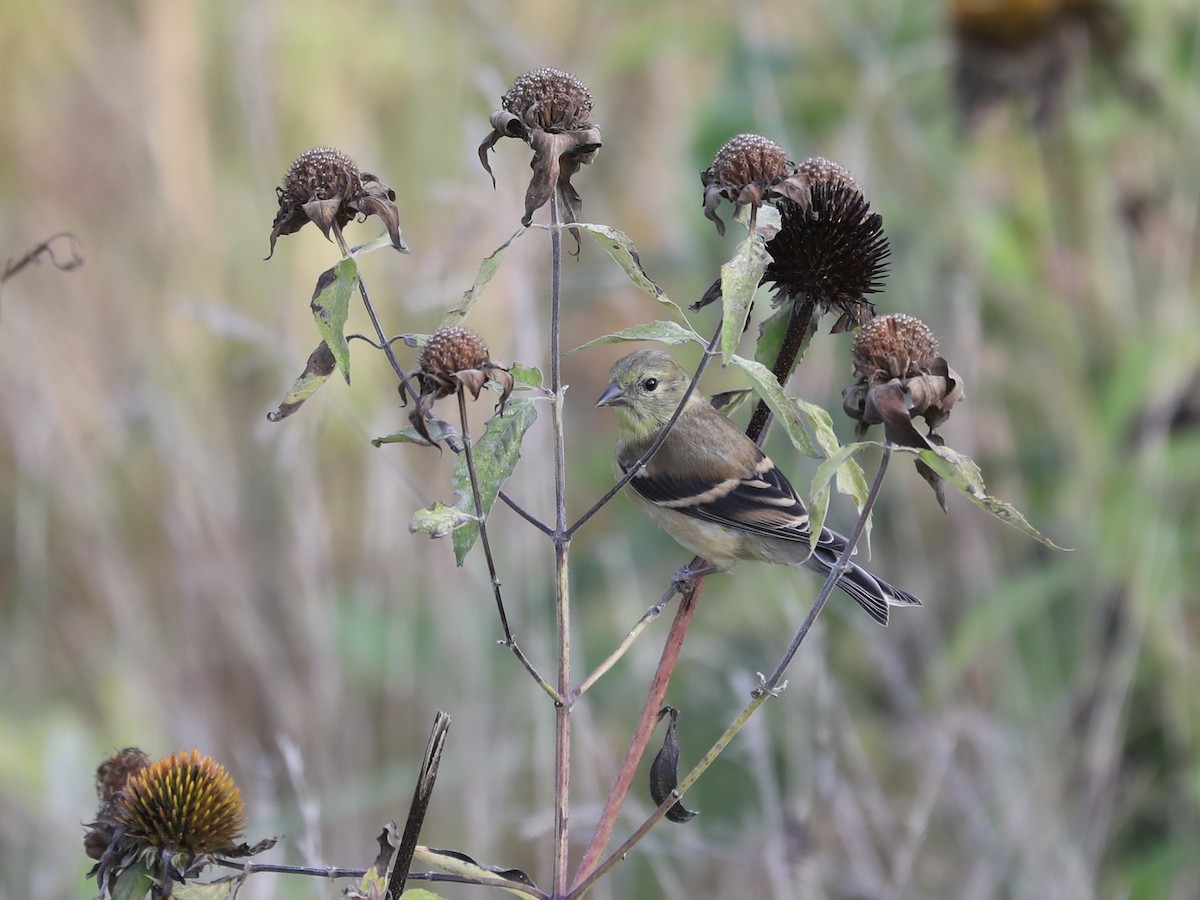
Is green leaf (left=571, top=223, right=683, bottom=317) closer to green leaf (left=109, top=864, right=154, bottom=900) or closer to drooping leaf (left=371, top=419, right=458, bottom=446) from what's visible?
drooping leaf (left=371, top=419, right=458, bottom=446)

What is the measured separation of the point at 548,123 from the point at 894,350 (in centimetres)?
43

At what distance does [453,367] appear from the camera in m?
1.34

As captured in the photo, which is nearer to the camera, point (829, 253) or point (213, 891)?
point (213, 891)

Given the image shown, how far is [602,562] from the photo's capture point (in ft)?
13.3

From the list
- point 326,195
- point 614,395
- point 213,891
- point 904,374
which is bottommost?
point 213,891

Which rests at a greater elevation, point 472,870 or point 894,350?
point 894,350

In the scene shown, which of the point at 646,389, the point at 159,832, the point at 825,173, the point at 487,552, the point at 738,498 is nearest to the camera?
the point at 487,552

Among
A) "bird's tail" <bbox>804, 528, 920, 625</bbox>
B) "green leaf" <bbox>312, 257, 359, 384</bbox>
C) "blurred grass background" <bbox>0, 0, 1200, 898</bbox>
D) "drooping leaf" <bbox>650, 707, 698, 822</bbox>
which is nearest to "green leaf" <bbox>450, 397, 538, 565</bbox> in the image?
"green leaf" <bbox>312, 257, 359, 384</bbox>

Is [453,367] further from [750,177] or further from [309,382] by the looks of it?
[750,177]

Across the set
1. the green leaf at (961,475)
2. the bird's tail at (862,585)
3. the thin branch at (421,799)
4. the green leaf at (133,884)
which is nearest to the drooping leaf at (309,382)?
the thin branch at (421,799)

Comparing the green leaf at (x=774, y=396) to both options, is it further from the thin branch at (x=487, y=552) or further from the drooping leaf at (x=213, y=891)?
the drooping leaf at (x=213, y=891)

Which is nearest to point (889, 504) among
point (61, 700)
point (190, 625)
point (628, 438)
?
point (628, 438)

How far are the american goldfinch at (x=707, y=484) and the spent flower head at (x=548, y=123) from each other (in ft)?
3.80

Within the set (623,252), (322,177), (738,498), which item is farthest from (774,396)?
(738,498)
